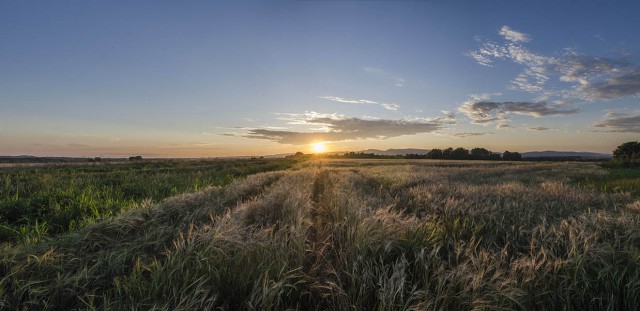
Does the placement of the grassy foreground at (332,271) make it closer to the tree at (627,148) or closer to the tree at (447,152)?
the tree at (627,148)

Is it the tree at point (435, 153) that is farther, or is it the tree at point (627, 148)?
the tree at point (435, 153)

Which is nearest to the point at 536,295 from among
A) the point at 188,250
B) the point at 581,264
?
the point at 581,264

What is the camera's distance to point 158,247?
4145mm

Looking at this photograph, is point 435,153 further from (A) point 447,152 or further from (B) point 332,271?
(B) point 332,271

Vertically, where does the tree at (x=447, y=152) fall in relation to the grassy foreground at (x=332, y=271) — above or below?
above

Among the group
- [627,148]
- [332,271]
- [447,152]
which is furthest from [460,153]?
[332,271]

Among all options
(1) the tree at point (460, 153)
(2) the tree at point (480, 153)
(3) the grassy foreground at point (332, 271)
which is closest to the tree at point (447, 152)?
(1) the tree at point (460, 153)

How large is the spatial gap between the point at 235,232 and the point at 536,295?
3.35 meters

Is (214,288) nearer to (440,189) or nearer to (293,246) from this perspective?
(293,246)

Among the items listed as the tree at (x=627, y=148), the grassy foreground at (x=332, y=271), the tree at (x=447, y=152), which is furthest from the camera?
the tree at (x=447, y=152)

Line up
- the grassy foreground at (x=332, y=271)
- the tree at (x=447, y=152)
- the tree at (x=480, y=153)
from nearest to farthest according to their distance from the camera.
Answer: the grassy foreground at (x=332, y=271) < the tree at (x=480, y=153) < the tree at (x=447, y=152)

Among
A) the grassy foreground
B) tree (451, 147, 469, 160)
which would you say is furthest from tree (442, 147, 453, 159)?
the grassy foreground

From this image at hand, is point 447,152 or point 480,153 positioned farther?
point 447,152

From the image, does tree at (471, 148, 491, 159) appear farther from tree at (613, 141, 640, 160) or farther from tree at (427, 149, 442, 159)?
tree at (613, 141, 640, 160)
